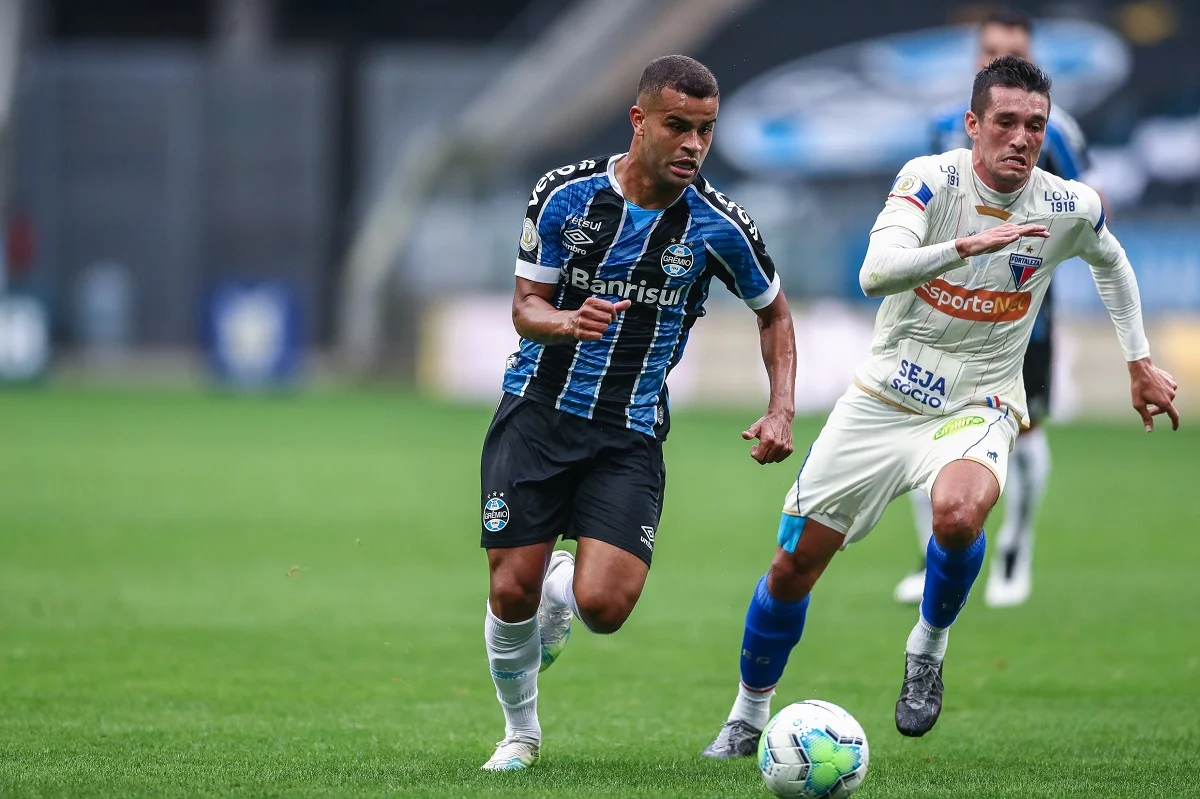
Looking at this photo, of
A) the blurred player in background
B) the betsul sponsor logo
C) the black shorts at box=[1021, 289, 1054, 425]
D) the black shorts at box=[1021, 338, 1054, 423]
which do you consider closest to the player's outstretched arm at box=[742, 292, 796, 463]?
the betsul sponsor logo

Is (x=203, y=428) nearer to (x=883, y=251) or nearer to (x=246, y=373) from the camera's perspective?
(x=246, y=373)

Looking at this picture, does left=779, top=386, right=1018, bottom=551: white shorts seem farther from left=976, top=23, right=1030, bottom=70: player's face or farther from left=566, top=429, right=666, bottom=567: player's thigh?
left=976, top=23, right=1030, bottom=70: player's face

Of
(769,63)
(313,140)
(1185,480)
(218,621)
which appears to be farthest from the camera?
(313,140)

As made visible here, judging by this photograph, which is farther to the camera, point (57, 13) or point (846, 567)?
point (57, 13)

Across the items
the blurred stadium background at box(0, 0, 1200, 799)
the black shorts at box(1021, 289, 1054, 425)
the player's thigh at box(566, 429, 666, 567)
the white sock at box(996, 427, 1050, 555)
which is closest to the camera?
the player's thigh at box(566, 429, 666, 567)

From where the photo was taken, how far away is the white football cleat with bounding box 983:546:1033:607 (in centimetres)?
920

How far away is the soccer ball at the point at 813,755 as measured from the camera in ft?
16.4

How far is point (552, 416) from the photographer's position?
5.74 meters

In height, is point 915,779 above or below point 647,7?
below

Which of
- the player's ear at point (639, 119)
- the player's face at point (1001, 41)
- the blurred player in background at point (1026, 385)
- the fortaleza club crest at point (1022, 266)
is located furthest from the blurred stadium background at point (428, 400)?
the player's face at point (1001, 41)

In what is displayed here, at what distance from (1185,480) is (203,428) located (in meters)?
9.98

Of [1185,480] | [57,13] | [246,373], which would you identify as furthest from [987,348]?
[57,13]

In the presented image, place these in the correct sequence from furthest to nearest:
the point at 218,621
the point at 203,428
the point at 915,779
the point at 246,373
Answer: the point at 246,373 → the point at 203,428 → the point at 218,621 → the point at 915,779

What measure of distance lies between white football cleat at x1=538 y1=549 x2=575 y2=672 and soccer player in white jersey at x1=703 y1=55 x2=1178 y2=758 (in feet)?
2.04
